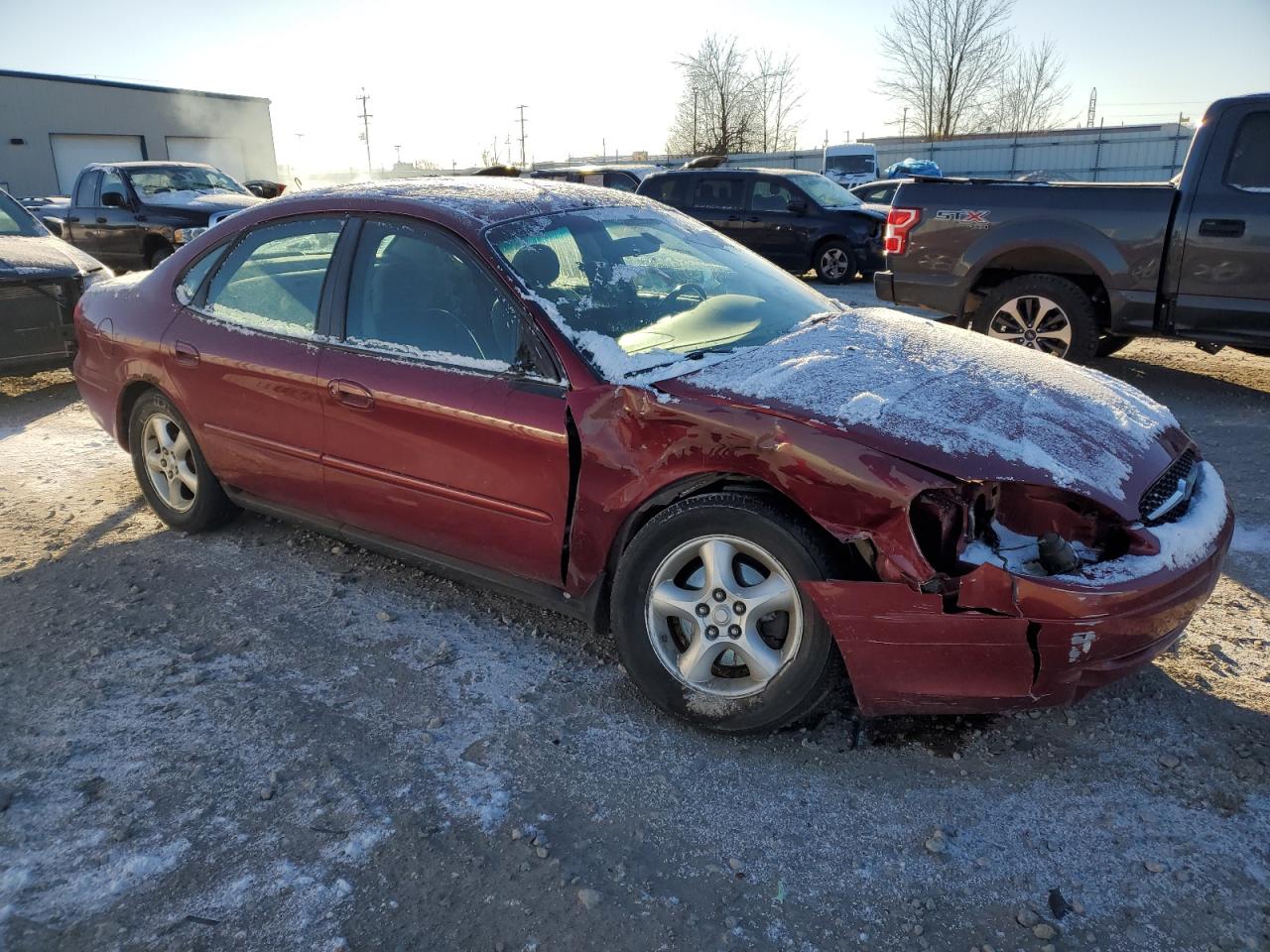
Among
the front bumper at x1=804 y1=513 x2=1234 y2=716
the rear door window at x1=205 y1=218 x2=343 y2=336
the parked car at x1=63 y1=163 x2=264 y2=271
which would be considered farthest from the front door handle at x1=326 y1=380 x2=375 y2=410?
the parked car at x1=63 y1=163 x2=264 y2=271

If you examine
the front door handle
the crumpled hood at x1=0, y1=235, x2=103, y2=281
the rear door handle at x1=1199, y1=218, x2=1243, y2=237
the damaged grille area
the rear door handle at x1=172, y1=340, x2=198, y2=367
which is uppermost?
the rear door handle at x1=1199, y1=218, x2=1243, y2=237

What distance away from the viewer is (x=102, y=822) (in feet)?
7.95

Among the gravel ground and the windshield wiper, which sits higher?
the windshield wiper

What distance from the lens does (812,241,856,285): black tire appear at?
511 inches

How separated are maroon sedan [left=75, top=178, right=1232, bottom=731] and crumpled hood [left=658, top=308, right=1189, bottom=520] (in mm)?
12

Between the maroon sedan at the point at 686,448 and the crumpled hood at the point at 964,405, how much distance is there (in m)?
0.01

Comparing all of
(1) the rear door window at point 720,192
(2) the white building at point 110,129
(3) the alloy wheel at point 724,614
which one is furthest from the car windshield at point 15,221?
(2) the white building at point 110,129

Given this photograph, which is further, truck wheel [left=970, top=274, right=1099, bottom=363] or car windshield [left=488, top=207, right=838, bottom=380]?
truck wheel [left=970, top=274, right=1099, bottom=363]

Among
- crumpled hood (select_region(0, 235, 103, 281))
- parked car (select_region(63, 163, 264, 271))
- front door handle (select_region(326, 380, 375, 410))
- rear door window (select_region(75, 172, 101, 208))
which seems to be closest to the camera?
front door handle (select_region(326, 380, 375, 410))

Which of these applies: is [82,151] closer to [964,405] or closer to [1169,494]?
[964,405]

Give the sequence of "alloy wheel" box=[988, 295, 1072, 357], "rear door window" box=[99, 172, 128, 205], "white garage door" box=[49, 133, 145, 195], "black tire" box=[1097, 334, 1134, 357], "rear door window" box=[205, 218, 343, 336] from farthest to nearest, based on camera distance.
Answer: "white garage door" box=[49, 133, 145, 195], "rear door window" box=[99, 172, 128, 205], "black tire" box=[1097, 334, 1134, 357], "alloy wheel" box=[988, 295, 1072, 357], "rear door window" box=[205, 218, 343, 336]

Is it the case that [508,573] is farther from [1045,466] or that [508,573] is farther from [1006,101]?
[1006,101]

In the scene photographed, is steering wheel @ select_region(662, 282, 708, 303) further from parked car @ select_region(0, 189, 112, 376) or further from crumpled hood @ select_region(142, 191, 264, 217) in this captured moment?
crumpled hood @ select_region(142, 191, 264, 217)

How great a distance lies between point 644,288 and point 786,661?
4.94 ft
